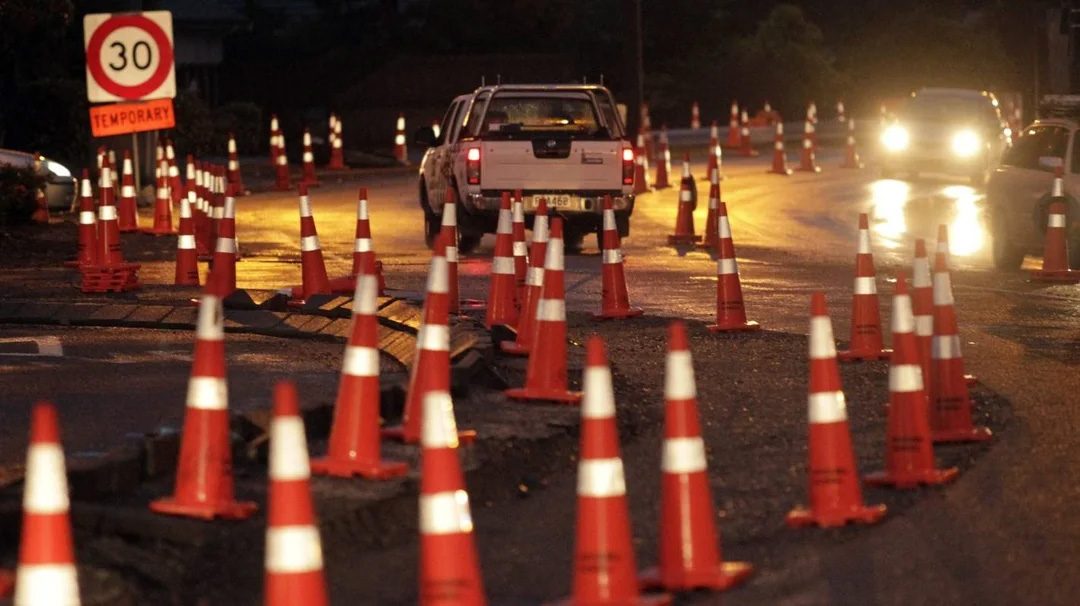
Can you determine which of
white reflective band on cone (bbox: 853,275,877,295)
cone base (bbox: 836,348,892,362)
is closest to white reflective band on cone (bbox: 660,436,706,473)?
white reflective band on cone (bbox: 853,275,877,295)

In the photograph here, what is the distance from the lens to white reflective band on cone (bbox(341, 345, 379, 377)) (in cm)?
872

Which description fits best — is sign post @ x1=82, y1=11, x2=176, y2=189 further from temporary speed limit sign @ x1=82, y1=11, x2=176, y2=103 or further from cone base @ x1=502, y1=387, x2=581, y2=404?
cone base @ x1=502, y1=387, x2=581, y2=404

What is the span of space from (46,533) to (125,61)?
15840mm

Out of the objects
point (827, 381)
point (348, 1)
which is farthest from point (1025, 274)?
point (348, 1)

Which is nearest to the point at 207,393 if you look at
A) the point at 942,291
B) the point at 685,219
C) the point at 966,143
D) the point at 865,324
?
the point at 942,291

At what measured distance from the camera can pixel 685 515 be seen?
7246mm

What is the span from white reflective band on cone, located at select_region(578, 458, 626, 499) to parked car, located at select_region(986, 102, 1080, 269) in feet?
44.0

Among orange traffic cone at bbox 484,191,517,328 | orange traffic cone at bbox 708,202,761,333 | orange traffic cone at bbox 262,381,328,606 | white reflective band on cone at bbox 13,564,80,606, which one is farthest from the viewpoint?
orange traffic cone at bbox 708,202,761,333

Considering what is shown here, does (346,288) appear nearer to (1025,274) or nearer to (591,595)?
(1025,274)

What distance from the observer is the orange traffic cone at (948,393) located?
398 inches

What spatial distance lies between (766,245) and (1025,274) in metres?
4.03

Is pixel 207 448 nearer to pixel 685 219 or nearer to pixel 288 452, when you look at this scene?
pixel 288 452

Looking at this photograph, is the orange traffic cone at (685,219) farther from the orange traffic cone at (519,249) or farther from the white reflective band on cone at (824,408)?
the white reflective band on cone at (824,408)

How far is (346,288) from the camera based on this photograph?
→ 639 inches
